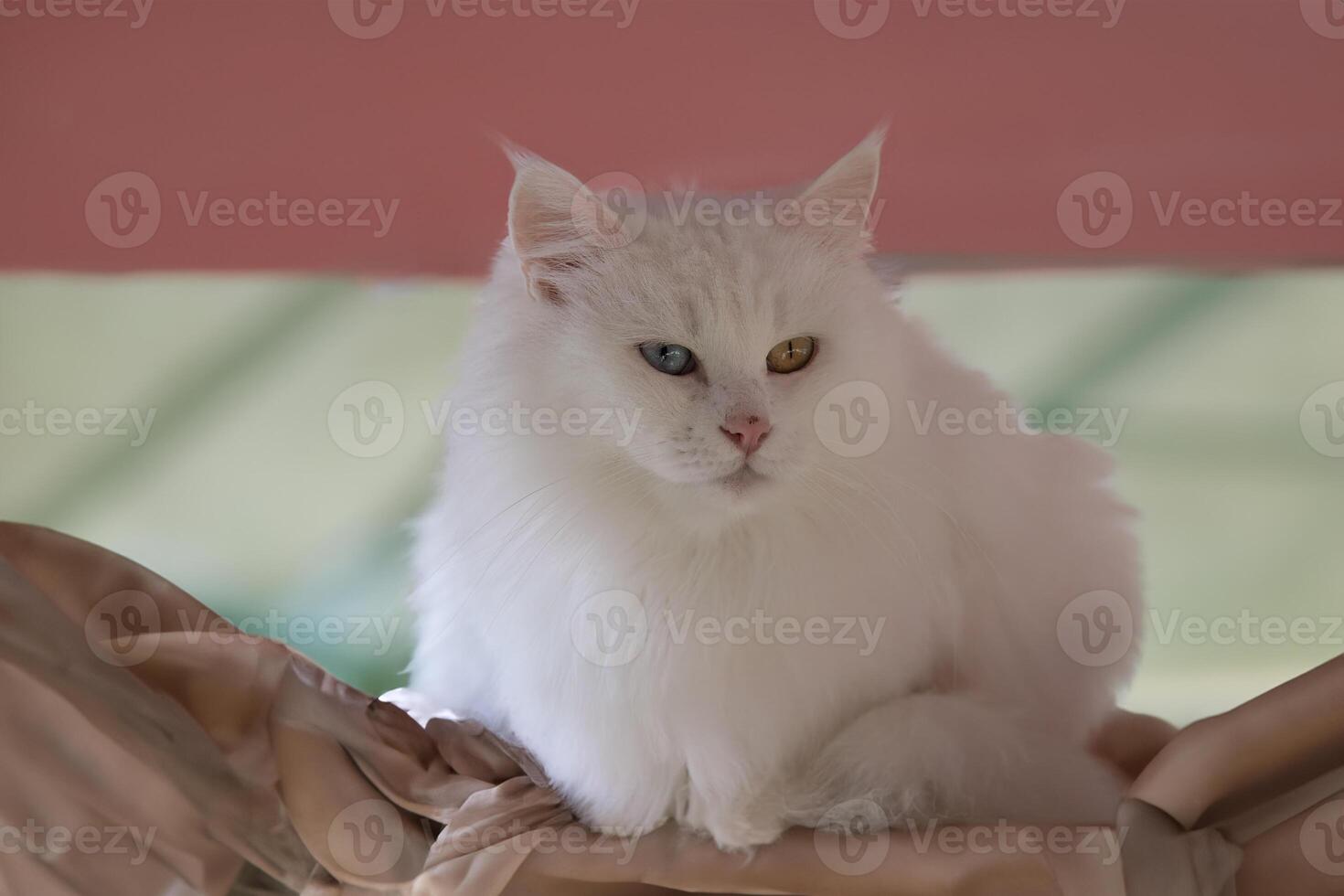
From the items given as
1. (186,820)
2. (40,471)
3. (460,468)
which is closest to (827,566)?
(460,468)

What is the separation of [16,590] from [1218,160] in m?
2.01

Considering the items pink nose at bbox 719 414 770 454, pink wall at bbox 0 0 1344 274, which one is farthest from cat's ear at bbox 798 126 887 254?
Answer: pink wall at bbox 0 0 1344 274

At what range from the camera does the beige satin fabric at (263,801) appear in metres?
1.10

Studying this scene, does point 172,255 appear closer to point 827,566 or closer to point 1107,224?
point 827,566

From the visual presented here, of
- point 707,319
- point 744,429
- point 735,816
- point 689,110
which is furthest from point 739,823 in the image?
point 689,110

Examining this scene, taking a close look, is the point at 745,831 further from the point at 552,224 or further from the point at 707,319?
the point at 552,224

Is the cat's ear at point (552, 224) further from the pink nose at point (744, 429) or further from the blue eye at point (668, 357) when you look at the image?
the pink nose at point (744, 429)

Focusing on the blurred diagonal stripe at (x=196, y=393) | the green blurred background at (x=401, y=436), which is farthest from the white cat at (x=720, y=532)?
the blurred diagonal stripe at (x=196, y=393)

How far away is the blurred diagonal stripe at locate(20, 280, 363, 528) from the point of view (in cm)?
231

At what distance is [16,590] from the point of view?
119 cm

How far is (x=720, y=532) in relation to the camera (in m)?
1.18

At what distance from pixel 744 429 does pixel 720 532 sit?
0.15m

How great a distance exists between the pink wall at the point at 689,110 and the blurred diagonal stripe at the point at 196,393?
0.18m

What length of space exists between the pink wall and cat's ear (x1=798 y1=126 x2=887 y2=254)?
0.83 metres
